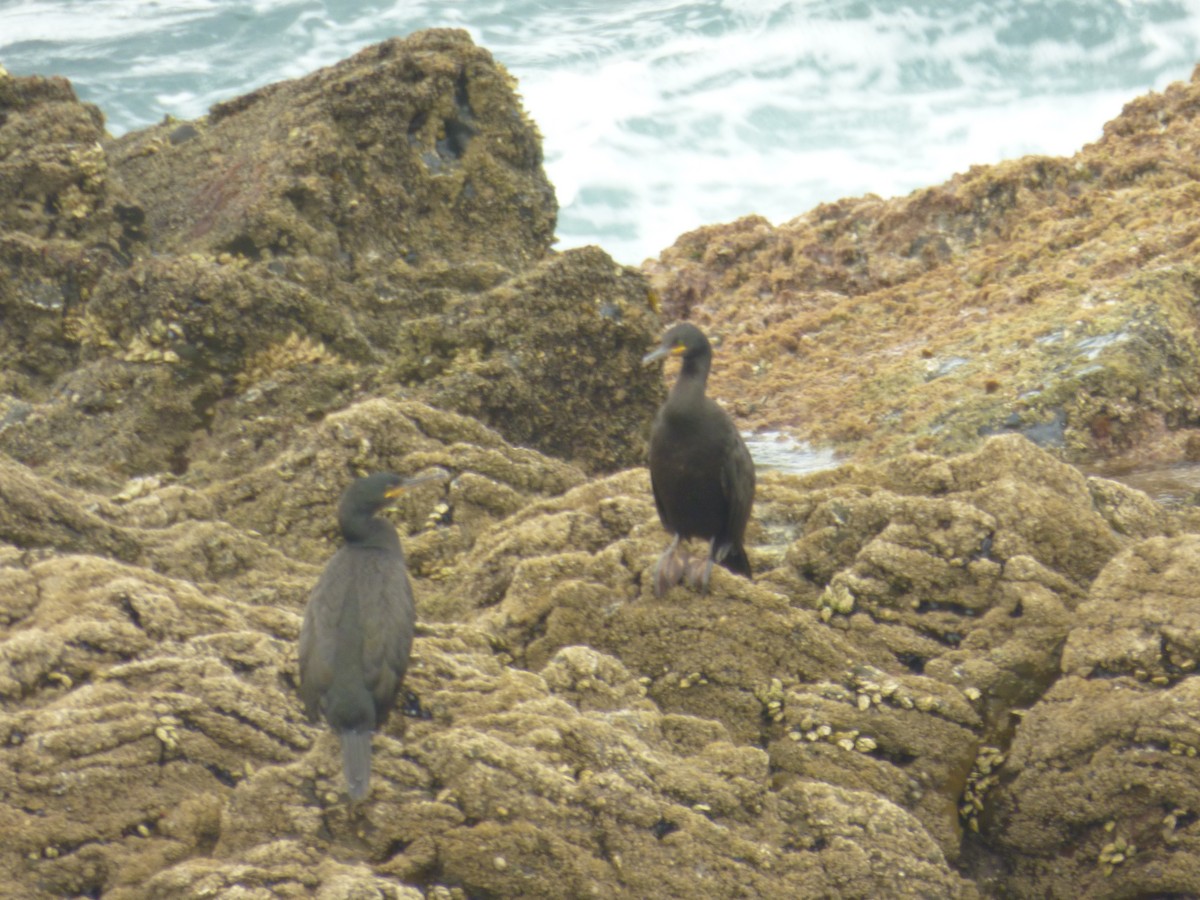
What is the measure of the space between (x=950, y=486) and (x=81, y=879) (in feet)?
15.5

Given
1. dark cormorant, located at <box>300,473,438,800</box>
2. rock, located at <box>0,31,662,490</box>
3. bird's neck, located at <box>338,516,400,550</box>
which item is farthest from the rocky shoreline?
bird's neck, located at <box>338,516,400,550</box>

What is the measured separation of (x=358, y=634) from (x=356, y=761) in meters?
0.71

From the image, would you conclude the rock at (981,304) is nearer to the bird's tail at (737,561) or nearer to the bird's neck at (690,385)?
the bird's neck at (690,385)

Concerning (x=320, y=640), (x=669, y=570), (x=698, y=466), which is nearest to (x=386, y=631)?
(x=320, y=640)

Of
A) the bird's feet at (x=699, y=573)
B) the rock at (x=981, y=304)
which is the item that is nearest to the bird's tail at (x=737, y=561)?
the bird's feet at (x=699, y=573)

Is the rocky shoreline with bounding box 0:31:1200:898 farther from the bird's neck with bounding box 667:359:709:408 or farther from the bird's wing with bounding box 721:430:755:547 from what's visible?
the bird's neck with bounding box 667:359:709:408

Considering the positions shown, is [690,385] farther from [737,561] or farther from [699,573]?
[699,573]

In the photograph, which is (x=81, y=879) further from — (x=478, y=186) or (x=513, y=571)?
(x=478, y=186)

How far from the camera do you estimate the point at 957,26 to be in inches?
1328

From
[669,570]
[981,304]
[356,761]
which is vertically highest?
[356,761]

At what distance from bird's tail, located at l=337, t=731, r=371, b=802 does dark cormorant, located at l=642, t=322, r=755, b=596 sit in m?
2.27

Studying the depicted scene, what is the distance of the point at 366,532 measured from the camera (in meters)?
6.05

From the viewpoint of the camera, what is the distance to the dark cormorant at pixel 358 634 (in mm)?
4941

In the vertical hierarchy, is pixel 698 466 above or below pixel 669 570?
above
